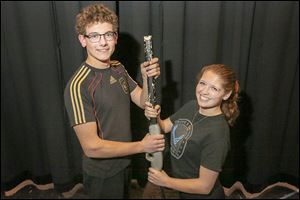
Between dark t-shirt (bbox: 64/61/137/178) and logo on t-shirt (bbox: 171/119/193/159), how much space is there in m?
0.16

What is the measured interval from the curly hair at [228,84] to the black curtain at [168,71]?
0.77ft

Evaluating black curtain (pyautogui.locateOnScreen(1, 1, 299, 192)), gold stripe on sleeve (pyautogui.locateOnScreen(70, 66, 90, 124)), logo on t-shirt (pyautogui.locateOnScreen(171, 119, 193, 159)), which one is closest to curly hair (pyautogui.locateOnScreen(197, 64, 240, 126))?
logo on t-shirt (pyautogui.locateOnScreen(171, 119, 193, 159))

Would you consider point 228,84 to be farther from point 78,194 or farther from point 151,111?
point 78,194

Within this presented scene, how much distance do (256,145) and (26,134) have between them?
127 centimetres

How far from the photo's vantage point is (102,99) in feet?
3.05

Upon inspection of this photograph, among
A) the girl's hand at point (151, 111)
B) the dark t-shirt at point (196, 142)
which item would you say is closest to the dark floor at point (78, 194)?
the dark t-shirt at point (196, 142)

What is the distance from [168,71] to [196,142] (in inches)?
19.3

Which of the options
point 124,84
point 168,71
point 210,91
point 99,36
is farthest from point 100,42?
point 168,71

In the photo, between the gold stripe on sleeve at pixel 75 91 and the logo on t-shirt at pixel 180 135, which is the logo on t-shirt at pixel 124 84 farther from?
the logo on t-shirt at pixel 180 135

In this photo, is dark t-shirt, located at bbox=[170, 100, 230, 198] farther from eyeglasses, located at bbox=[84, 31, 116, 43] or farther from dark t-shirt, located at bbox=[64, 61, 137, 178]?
eyeglasses, located at bbox=[84, 31, 116, 43]

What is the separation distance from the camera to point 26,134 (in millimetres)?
1784

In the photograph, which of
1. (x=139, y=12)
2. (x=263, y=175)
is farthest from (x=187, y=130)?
(x=263, y=175)

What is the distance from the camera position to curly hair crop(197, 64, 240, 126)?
94 cm

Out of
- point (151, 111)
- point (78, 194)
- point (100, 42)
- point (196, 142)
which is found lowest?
point (78, 194)
